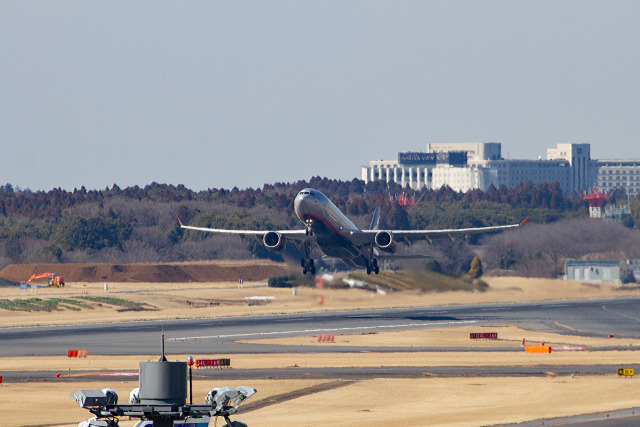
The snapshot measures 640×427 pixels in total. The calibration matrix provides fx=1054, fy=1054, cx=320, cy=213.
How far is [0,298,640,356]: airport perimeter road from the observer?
6166cm

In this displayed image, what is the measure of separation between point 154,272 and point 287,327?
72.5 meters

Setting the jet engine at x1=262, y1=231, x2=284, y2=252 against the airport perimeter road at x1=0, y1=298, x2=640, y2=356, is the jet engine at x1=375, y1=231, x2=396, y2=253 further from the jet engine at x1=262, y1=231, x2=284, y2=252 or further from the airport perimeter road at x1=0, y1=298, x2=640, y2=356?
the jet engine at x1=262, y1=231, x2=284, y2=252

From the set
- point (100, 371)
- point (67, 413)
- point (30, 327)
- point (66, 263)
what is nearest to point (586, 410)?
point (67, 413)

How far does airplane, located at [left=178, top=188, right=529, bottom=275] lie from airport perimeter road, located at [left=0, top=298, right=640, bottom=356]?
519cm

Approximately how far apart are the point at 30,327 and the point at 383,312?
104ft

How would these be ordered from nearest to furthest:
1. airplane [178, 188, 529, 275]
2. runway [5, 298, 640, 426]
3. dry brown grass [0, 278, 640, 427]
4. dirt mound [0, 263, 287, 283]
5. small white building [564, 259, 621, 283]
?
dry brown grass [0, 278, 640, 427], runway [5, 298, 640, 426], airplane [178, 188, 529, 275], small white building [564, 259, 621, 283], dirt mound [0, 263, 287, 283]

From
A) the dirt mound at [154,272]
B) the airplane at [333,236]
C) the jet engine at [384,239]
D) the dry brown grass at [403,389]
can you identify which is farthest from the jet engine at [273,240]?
the dirt mound at [154,272]

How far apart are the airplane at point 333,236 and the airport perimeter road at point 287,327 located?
5.19 metres

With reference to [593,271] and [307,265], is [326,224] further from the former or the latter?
[593,271]

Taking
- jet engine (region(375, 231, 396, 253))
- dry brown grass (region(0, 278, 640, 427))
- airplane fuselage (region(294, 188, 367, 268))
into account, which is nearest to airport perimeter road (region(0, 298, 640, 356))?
dry brown grass (region(0, 278, 640, 427))

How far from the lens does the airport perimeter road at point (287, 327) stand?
2427 inches

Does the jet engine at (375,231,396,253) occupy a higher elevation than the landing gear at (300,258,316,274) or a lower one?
higher

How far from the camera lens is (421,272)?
91.8m

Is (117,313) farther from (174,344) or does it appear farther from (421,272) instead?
(174,344)
